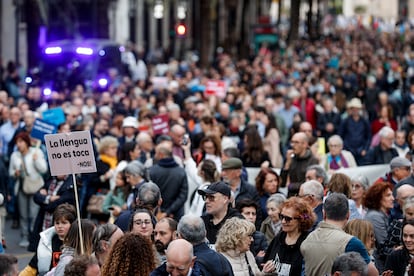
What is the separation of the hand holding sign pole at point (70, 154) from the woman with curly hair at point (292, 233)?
195 cm

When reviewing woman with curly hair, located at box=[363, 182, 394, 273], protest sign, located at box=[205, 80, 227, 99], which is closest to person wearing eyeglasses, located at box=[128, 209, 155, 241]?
woman with curly hair, located at box=[363, 182, 394, 273]

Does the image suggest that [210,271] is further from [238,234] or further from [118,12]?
[118,12]

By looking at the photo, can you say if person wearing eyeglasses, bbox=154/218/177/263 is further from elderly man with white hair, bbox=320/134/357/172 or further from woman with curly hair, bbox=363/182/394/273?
elderly man with white hair, bbox=320/134/357/172

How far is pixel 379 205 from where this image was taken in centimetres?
1272

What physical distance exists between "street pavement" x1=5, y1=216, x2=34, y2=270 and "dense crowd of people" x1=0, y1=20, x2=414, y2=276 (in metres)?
0.17

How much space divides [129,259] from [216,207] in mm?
2484

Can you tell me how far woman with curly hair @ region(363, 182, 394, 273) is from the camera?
1240 cm

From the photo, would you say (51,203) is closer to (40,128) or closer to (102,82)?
(40,128)

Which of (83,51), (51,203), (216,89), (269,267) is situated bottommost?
(51,203)

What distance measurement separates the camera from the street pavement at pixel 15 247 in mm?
16141

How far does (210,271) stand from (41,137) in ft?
27.3

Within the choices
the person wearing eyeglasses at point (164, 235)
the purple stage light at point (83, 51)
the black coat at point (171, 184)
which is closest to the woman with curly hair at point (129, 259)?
the person wearing eyeglasses at point (164, 235)

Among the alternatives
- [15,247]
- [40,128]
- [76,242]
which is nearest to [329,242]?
[76,242]

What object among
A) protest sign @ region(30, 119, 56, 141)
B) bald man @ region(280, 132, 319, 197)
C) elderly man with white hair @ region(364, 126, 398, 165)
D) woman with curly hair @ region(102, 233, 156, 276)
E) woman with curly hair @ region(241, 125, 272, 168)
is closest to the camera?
woman with curly hair @ region(102, 233, 156, 276)
